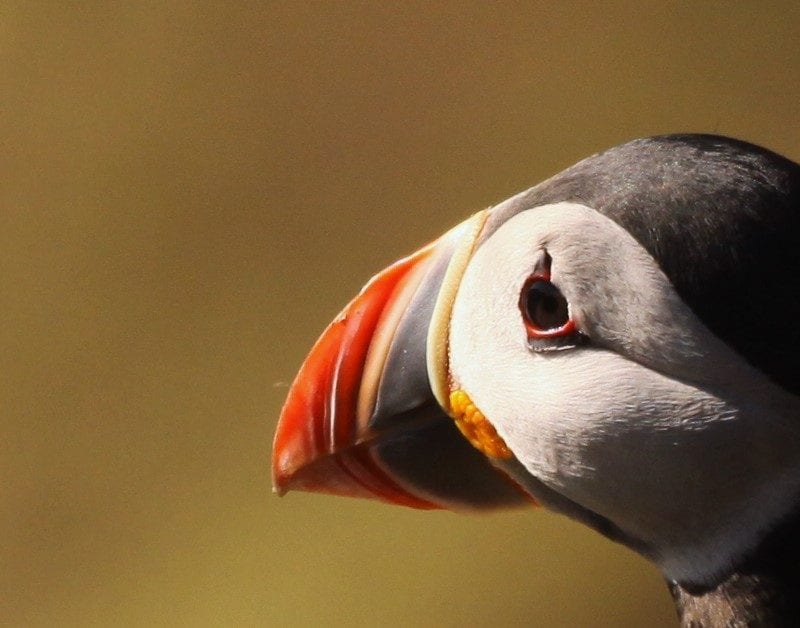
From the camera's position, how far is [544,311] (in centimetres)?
76

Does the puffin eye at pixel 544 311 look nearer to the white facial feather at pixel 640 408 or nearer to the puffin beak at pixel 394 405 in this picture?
the white facial feather at pixel 640 408

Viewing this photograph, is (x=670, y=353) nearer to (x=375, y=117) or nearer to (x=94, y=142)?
(x=375, y=117)

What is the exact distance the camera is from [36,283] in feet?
5.17

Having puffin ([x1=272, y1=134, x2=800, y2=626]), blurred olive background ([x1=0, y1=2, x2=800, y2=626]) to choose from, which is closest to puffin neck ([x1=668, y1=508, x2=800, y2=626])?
puffin ([x1=272, y1=134, x2=800, y2=626])

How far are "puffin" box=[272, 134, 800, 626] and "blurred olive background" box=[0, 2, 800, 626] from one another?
0.68 m

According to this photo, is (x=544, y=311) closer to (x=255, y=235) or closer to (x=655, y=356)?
(x=655, y=356)

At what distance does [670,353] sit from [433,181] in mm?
924

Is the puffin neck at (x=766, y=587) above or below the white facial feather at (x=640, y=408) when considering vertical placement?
below

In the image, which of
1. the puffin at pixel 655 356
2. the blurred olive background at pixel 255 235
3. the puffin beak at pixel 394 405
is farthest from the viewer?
the blurred olive background at pixel 255 235

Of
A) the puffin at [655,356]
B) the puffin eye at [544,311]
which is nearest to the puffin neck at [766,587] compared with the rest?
the puffin at [655,356]

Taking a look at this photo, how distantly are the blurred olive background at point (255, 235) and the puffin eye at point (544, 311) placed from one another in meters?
0.81

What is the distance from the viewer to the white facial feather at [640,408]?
0.67 m

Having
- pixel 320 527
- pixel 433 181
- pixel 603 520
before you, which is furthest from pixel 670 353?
pixel 320 527

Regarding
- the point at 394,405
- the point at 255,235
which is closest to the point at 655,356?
the point at 394,405
